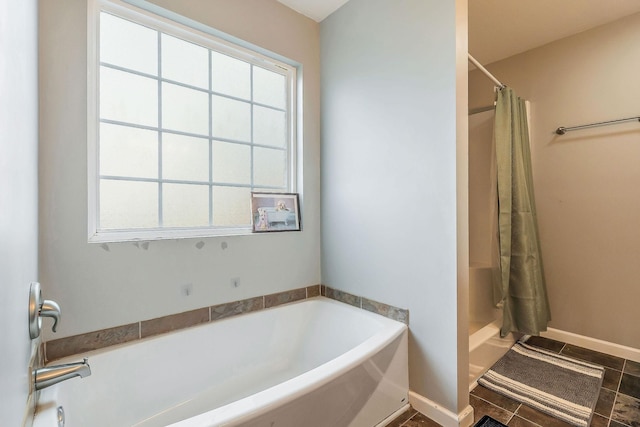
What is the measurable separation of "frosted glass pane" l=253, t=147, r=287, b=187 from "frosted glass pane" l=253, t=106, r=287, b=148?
2.5 inches

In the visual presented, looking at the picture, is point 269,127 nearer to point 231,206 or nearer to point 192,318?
point 231,206

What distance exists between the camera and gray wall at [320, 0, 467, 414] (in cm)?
144

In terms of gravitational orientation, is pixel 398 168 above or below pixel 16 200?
above

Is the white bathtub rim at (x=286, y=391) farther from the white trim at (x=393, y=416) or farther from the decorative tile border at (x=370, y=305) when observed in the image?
the white trim at (x=393, y=416)

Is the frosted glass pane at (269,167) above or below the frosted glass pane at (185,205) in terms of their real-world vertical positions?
above

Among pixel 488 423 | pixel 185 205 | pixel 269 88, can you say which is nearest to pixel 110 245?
pixel 185 205

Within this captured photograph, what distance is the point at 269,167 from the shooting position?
80.6 inches

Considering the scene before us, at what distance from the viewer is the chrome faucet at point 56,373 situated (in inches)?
36.8

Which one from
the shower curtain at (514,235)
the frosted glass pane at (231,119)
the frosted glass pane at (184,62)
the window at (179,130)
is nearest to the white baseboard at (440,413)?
the shower curtain at (514,235)

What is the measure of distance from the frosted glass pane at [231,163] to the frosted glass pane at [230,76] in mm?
348

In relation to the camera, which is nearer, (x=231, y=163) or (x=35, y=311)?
(x=35, y=311)

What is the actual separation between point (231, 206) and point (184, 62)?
2.93ft

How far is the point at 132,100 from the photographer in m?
1.53

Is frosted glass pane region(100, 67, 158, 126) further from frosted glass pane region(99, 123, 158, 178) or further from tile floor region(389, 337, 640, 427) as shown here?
tile floor region(389, 337, 640, 427)
